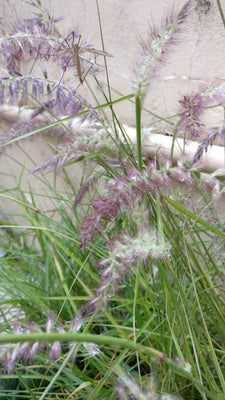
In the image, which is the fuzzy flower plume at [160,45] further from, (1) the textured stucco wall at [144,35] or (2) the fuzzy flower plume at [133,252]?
(1) the textured stucco wall at [144,35]

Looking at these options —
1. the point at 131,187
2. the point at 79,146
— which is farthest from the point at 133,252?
the point at 79,146

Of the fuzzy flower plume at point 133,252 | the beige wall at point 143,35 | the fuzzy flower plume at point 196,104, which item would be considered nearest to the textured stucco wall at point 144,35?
the beige wall at point 143,35

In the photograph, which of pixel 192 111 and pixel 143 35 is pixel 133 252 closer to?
pixel 192 111

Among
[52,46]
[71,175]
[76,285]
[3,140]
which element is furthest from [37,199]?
[52,46]

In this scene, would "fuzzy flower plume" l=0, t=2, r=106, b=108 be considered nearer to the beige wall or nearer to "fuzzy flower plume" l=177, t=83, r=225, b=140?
"fuzzy flower plume" l=177, t=83, r=225, b=140

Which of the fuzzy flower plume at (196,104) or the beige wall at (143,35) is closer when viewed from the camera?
the fuzzy flower plume at (196,104)

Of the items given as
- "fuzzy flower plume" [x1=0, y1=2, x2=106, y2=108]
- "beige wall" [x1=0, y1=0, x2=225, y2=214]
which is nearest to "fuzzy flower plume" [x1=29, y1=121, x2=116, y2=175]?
"fuzzy flower plume" [x1=0, y1=2, x2=106, y2=108]

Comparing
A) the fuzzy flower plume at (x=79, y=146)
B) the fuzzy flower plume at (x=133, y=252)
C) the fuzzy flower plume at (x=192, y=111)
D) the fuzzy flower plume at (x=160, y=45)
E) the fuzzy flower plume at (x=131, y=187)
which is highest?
the fuzzy flower plume at (x=160, y=45)

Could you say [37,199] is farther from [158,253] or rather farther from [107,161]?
[158,253]

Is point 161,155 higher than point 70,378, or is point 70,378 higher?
point 161,155

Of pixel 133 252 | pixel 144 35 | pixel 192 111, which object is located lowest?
pixel 133 252

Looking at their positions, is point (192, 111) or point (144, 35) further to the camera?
point (144, 35)
